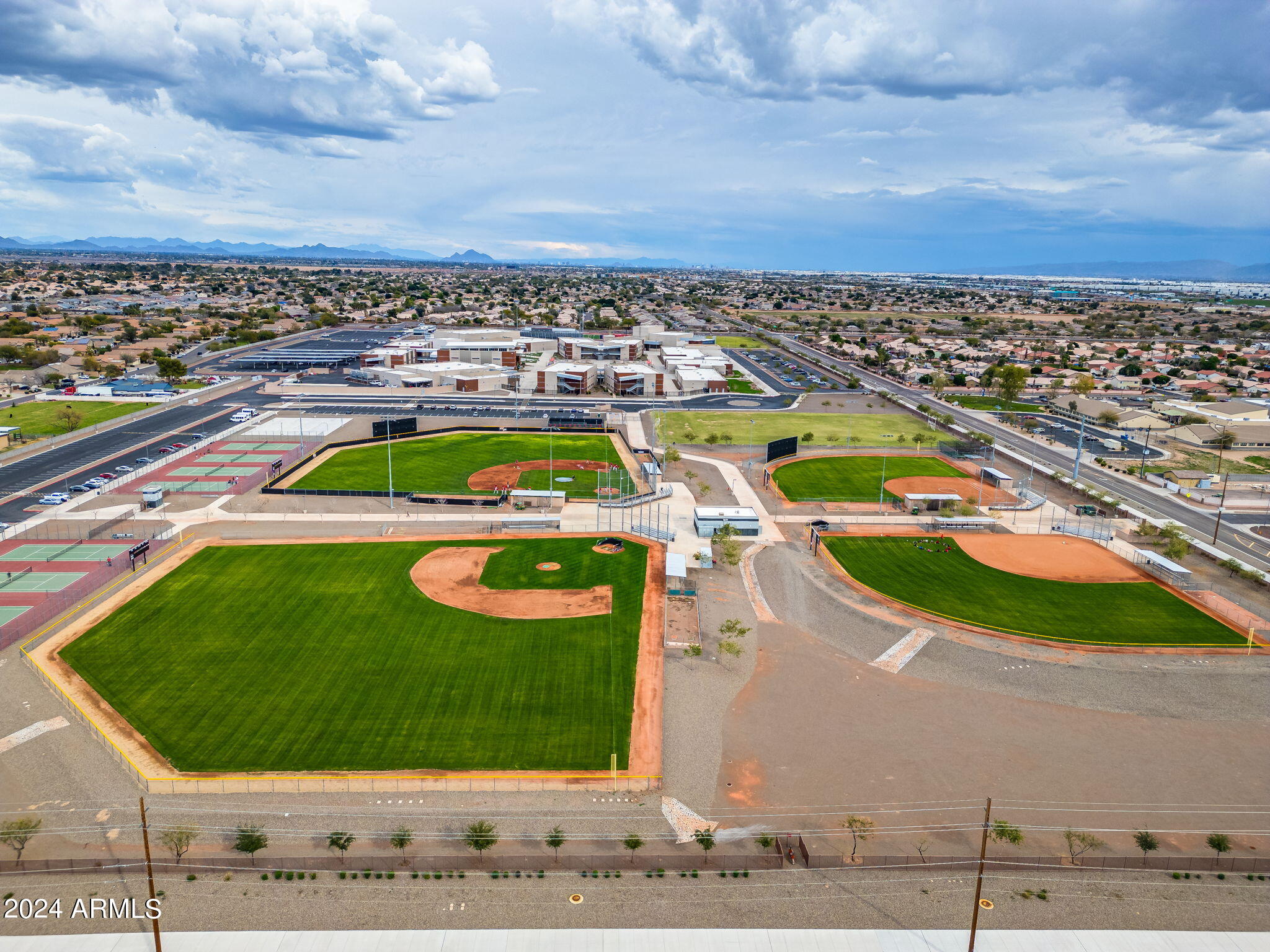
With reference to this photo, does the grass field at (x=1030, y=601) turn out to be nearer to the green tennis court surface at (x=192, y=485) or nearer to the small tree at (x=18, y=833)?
the small tree at (x=18, y=833)

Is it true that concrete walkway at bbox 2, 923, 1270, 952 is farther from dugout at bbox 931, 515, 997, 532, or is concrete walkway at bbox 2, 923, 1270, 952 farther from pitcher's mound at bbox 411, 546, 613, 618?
dugout at bbox 931, 515, 997, 532

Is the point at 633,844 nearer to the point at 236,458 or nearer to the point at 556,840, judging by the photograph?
the point at 556,840

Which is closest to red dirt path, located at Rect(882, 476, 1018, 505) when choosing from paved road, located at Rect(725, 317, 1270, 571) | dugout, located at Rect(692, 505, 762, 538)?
paved road, located at Rect(725, 317, 1270, 571)

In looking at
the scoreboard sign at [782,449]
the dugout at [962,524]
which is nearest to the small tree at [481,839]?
the dugout at [962,524]

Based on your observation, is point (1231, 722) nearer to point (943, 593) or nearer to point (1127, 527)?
point (943, 593)

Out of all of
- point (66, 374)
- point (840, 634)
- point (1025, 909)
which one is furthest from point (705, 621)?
point (66, 374)
